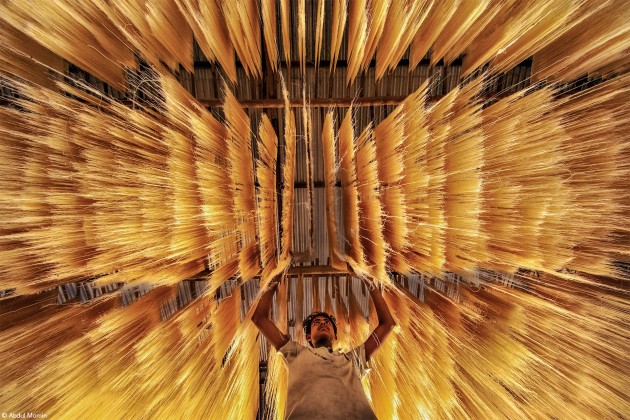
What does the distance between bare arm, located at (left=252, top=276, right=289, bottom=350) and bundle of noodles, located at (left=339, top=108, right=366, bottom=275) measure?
497 millimetres

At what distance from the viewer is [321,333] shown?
156cm

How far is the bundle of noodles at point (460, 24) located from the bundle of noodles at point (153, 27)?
47.5 inches

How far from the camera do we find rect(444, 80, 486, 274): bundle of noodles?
1354 millimetres

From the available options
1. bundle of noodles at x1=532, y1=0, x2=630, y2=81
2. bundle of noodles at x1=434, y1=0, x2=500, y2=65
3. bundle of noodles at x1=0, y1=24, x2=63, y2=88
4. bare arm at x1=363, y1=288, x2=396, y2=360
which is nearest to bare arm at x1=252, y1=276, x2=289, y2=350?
A: bare arm at x1=363, y1=288, x2=396, y2=360

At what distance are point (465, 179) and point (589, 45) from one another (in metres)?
0.81

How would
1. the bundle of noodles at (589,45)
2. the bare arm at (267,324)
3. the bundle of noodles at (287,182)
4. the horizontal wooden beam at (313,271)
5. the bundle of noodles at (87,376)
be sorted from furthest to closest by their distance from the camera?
the horizontal wooden beam at (313,271) < the bundle of noodles at (287,182) < the bare arm at (267,324) < the bundle of noodles at (589,45) < the bundle of noodles at (87,376)

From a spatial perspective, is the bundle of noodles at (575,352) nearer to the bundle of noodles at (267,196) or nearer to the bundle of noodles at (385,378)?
the bundle of noodles at (385,378)

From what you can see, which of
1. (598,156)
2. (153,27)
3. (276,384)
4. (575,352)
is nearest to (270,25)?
(153,27)

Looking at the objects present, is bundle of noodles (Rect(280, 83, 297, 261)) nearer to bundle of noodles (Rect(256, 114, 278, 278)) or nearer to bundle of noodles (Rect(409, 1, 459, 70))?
bundle of noodles (Rect(256, 114, 278, 278))

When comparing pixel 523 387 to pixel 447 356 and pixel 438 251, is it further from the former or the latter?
pixel 438 251

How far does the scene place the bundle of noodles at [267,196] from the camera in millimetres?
1569

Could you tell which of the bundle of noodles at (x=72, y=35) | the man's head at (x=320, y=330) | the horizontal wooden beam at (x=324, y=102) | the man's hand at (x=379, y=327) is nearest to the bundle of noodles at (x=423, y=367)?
the man's hand at (x=379, y=327)

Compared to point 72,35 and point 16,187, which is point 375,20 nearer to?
point 72,35

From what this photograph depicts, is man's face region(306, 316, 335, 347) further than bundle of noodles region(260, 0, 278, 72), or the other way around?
man's face region(306, 316, 335, 347)
